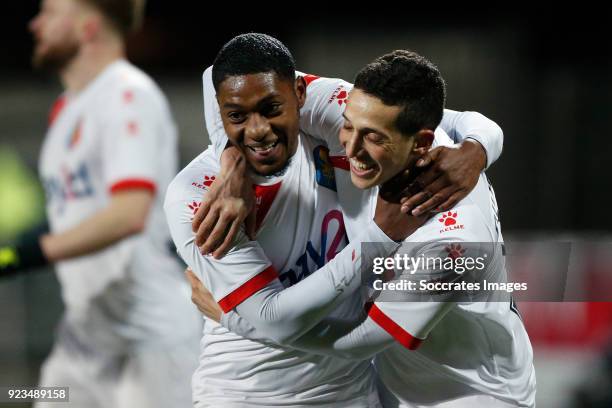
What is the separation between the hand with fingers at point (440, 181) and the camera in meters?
1.29

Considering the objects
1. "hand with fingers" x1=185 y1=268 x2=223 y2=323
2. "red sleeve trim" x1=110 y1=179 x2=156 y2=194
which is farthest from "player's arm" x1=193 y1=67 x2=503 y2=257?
"red sleeve trim" x1=110 y1=179 x2=156 y2=194

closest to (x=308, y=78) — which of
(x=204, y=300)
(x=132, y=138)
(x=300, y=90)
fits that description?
(x=300, y=90)

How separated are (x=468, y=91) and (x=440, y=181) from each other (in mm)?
977

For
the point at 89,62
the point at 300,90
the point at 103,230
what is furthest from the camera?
the point at 89,62

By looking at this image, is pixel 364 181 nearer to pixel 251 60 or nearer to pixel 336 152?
pixel 336 152

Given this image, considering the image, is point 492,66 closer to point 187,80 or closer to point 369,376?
point 187,80

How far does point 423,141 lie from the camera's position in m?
1.30

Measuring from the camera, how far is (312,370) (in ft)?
4.69

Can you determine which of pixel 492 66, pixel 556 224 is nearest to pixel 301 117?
pixel 492 66

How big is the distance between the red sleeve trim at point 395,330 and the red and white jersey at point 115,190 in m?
0.74

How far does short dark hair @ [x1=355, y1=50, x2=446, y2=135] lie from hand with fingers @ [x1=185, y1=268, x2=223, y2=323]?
1.36 feet

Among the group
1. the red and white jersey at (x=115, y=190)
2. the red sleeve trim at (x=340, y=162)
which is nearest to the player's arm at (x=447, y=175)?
the red sleeve trim at (x=340, y=162)

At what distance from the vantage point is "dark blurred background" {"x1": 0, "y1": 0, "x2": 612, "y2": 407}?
214 centimetres

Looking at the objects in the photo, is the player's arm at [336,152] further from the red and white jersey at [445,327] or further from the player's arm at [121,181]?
the player's arm at [121,181]
